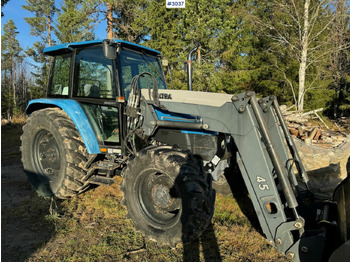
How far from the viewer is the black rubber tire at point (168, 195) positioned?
8.89 feet

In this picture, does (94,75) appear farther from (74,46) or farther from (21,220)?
(21,220)

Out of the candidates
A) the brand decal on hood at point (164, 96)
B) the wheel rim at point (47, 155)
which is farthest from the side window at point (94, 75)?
the wheel rim at point (47, 155)

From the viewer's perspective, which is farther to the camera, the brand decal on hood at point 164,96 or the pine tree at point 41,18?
the pine tree at point 41,18

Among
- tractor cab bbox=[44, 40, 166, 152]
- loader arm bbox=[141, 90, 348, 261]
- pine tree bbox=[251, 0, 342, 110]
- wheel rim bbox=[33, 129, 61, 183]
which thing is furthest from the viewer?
pine tree bbox=[251, 0, 342, 110]

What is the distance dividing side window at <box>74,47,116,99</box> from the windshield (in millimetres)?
176

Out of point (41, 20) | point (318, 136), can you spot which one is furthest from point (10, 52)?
point (318, 136)

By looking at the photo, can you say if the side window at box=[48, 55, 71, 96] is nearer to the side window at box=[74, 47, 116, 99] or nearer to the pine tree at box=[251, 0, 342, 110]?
the side window at box=[74, 47, 116, 99]

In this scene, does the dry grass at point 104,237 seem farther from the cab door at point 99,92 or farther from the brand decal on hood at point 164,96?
the brand decal on hood at point 164,96

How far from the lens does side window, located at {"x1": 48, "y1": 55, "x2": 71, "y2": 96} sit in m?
4.54

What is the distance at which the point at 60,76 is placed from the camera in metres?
4.71

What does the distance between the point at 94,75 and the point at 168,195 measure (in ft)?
7.63

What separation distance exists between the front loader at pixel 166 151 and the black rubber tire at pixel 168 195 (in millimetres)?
11

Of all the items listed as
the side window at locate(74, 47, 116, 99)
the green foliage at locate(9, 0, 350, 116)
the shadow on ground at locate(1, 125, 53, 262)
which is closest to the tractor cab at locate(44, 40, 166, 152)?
the side window at locate(74, 47, 116, 99)

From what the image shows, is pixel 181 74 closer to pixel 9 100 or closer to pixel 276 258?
pixel 9 100
